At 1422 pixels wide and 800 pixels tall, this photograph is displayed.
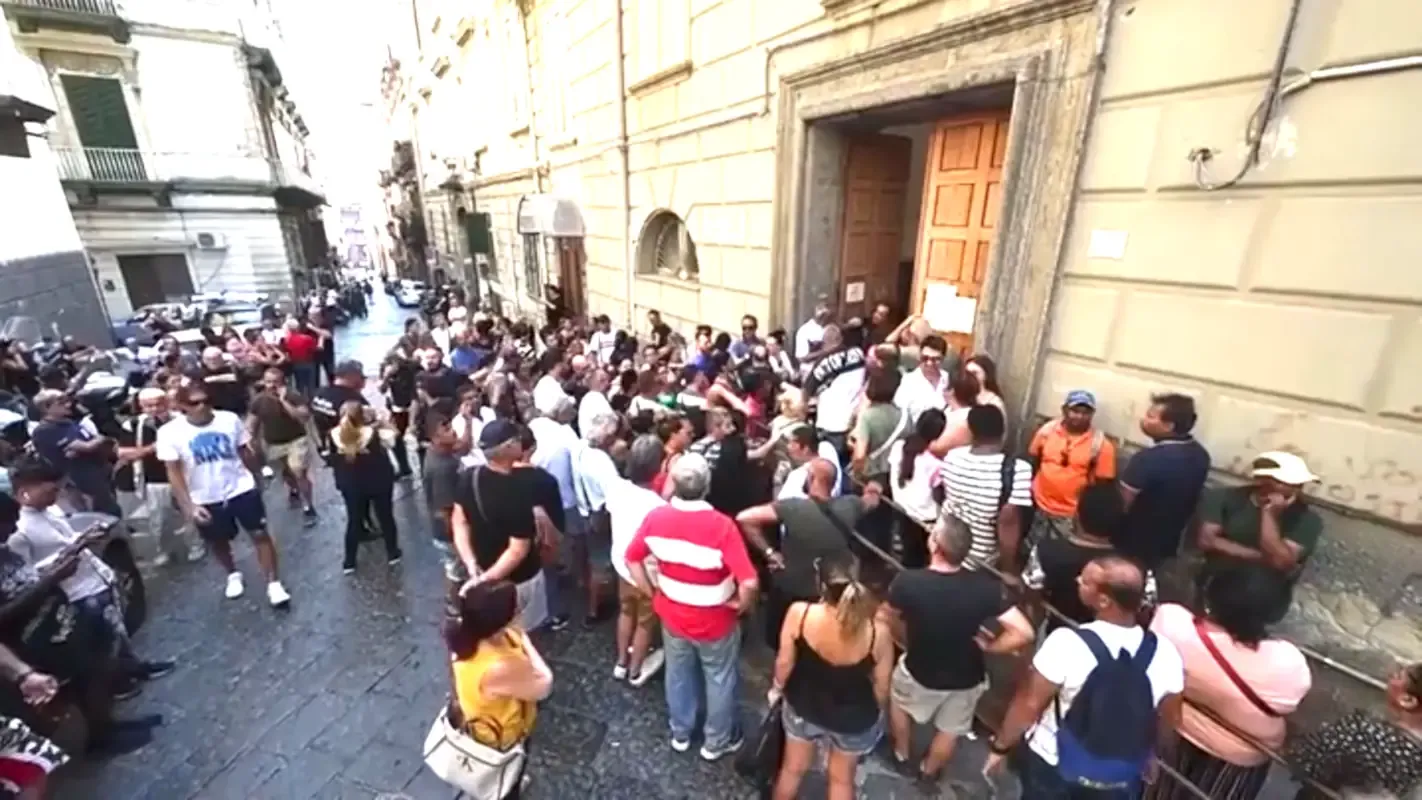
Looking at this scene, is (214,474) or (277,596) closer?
(214,474)

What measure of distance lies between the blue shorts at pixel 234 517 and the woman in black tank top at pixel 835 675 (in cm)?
398

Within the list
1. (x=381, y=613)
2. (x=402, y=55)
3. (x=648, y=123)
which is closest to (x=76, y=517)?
(x=381, y=613)

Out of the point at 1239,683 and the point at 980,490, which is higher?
the point at 980,490

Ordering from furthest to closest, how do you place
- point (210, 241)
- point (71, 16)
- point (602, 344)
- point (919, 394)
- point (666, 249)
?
point (210, 241), point (71, 16), point (666, 249), point (602, 344), point (919, 394)

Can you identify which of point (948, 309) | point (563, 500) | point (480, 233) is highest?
point (480, 233)

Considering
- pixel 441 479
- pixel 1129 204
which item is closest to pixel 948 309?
pixel 1129 204

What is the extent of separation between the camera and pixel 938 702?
268 cm

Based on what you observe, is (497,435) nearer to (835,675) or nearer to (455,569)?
(455,569)

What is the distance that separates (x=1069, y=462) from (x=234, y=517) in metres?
5.62

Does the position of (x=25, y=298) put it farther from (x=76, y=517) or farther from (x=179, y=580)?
(x=76, y=517)

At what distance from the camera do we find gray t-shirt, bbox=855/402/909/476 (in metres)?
3.95

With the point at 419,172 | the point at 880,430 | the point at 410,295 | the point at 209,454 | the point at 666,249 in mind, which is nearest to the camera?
the point at 880,430

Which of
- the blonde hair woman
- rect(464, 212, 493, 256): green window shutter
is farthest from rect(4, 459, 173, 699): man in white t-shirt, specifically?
rect(464, 212, 493, 256): green window shutter

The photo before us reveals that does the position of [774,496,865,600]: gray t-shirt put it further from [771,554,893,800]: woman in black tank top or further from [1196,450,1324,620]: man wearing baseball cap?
[1196,450,1324,620]: man wearing baseball cap
